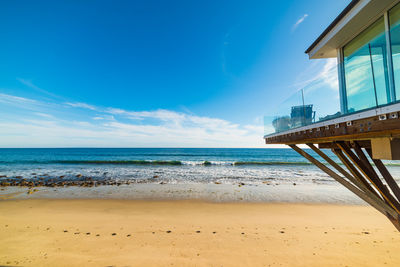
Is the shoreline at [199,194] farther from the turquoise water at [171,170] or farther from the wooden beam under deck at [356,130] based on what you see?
the wooden beam under deck at [356,130]

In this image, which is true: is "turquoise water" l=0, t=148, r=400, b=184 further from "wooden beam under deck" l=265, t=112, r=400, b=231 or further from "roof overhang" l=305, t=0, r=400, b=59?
"roof overhang" l=305, t=0, r=400, b=59

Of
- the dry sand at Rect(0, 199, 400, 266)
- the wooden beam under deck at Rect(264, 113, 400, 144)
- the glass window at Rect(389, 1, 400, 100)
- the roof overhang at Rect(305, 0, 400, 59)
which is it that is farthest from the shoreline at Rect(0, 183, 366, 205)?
the glass window at Rect(389, 1, 400, 100)

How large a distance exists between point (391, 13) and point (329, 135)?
2890mm

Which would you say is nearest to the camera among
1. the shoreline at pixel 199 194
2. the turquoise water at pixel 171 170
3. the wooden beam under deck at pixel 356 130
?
the wooden beam under deck at pixel 356 130

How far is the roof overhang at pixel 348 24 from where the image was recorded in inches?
152

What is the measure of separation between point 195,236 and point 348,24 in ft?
24.5

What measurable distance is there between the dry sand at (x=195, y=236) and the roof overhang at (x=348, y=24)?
6.09m

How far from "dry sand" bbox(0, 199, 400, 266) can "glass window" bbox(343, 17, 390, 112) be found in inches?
166

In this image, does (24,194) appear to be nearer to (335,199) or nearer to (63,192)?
(63,192)

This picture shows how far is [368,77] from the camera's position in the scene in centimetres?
309

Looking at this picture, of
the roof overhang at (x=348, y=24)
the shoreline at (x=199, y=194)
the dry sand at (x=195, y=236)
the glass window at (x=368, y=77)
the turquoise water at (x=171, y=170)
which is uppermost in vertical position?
the roof overhang at (x=348, y=24)

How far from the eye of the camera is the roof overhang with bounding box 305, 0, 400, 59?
12.6 ft

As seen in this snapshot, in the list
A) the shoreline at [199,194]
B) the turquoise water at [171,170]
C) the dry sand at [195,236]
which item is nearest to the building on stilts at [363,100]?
the dry sand at [195,236]

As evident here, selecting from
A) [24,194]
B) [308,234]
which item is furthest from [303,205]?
[24,194]
